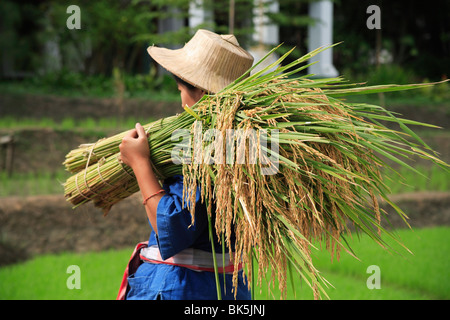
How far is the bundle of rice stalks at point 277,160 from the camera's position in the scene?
1.52 meters

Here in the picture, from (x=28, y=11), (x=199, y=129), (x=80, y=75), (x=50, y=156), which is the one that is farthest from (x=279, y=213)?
(x=28, y=11)

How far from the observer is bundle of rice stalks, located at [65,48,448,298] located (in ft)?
4.99

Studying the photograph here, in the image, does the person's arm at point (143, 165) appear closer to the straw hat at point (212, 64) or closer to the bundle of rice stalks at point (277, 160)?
the bundle of rice stalks at point (277, 160)

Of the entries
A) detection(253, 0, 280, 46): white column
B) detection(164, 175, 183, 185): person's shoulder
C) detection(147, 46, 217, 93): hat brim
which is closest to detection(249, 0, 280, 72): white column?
detection(253, 0, 280, 46): white column

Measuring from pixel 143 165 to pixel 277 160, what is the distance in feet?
1.51

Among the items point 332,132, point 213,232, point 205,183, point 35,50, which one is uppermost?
point 35,50

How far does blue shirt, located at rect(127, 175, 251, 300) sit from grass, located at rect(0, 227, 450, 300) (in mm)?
1882

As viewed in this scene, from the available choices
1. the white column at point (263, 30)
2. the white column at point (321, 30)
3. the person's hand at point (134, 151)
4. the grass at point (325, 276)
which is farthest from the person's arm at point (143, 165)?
the white column at point (321, 30)

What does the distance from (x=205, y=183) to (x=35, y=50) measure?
32.5 ft

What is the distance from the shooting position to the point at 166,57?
1918 mm

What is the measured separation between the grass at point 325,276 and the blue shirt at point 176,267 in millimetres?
1882

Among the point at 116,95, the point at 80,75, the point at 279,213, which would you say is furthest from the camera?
the point at 80,75

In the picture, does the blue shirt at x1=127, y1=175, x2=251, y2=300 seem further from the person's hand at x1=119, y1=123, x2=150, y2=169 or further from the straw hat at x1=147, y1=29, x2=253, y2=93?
the straw hat at x1=147, y1=29, x2=253, y2=93
